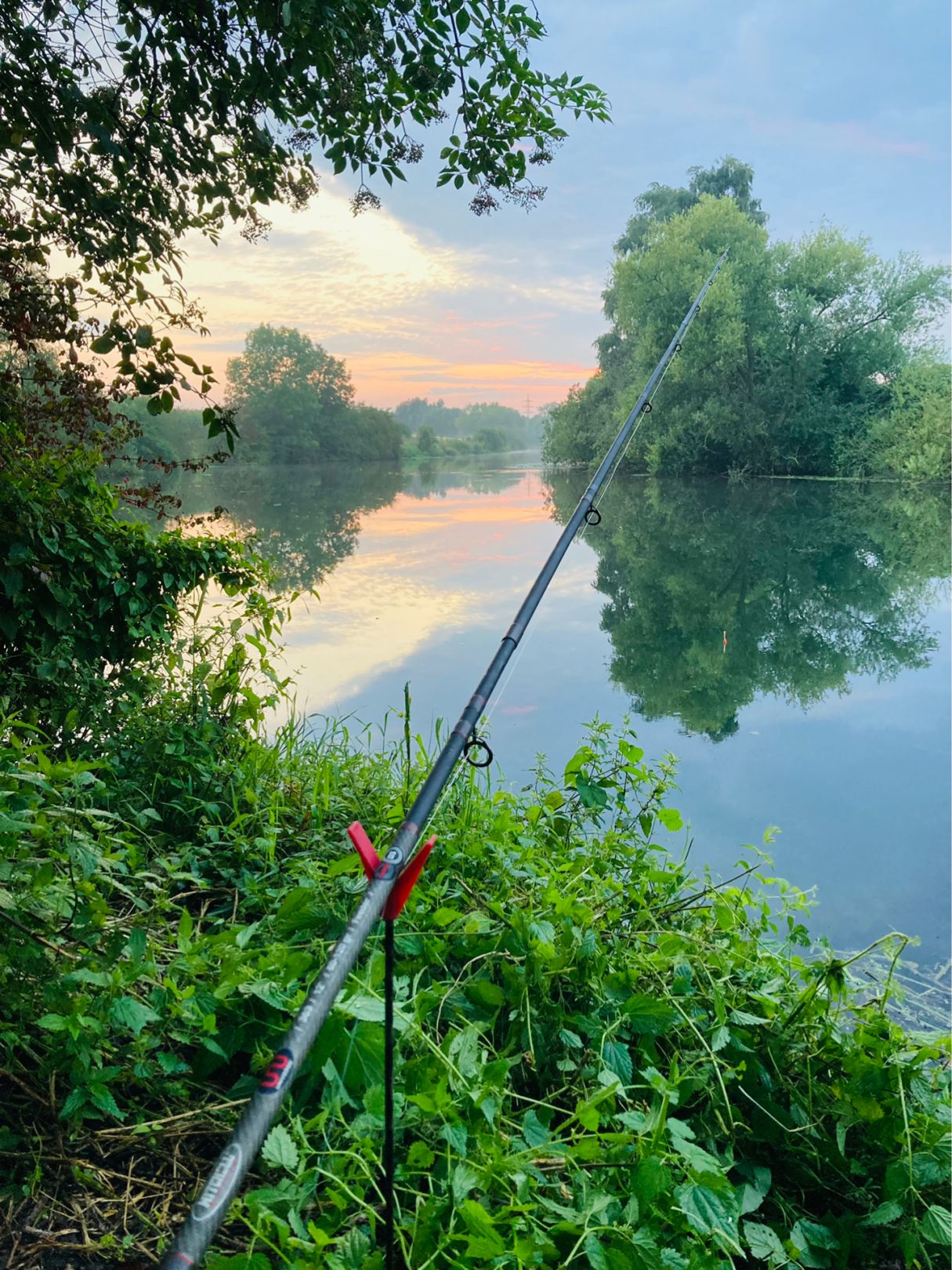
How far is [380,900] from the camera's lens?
1001 millimetres

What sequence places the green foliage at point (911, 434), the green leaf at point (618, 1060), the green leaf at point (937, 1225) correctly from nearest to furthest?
the green leaf at point (937, 1225)
the green leaf at point (618, 1060)
the green foliage at point (911, 434)

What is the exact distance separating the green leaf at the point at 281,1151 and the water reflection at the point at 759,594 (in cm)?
521

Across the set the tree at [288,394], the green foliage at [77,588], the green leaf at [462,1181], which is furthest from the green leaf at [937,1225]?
the tree at [288,394]

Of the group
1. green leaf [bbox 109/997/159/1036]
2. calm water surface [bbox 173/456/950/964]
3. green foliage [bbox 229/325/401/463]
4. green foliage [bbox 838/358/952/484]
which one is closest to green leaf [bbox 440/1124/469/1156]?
green leaf [bbox 109/997/159/1036]

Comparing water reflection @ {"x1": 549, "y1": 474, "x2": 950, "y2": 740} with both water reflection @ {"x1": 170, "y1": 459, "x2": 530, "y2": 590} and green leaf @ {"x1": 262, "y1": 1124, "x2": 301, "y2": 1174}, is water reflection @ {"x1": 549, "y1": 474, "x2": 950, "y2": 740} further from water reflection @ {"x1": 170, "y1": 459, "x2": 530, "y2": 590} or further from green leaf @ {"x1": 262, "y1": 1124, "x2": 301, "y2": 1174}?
green leaf @ {"x1": 262, "y1": 1124, "x2": 301, "y2": 1174}

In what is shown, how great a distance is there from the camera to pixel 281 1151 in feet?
4.05

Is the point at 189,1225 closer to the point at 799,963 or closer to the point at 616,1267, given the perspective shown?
the point at 616,1267

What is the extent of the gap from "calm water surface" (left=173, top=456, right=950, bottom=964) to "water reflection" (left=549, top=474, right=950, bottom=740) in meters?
0.05

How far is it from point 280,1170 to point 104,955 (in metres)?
0.52

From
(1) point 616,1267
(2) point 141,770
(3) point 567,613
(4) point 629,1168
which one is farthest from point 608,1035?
(3) point 567,613

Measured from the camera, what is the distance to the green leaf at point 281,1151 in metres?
1.22

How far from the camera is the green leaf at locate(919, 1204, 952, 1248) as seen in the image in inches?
56.1

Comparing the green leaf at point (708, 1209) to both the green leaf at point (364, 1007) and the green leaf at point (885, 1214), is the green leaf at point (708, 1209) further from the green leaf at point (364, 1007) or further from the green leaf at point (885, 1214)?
the green leaf at point (364, 1007)

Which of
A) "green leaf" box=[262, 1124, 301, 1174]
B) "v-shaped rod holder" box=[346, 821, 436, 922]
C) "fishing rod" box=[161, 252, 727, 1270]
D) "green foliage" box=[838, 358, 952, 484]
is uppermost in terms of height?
"green foliage" box=[838, 358, 952, 484]
